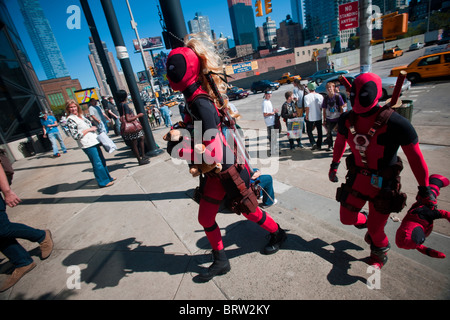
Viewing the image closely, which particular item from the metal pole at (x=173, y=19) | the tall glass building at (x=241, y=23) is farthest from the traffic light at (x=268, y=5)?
the tall glass building at (x=241, y=23)

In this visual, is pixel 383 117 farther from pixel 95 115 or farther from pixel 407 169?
pixel 95 115

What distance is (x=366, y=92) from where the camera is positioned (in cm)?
173

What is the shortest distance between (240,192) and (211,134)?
599 mm

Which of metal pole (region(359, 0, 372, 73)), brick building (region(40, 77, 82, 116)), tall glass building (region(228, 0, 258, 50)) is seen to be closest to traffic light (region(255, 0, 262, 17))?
metal pole (region(359, 0, 372, 73))

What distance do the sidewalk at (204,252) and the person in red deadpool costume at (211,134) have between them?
39 cm

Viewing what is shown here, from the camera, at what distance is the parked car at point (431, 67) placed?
11.4 meters

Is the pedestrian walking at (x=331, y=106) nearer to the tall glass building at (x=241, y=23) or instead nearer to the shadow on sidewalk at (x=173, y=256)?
the shadow on sidewalk at (x=173, y=256)

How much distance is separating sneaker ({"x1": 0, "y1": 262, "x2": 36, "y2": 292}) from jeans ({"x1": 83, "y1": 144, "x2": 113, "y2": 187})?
2.28 meters

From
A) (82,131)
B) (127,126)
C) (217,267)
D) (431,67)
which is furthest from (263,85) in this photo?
(217,267)

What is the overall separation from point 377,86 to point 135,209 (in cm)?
385

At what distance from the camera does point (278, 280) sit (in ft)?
6.60

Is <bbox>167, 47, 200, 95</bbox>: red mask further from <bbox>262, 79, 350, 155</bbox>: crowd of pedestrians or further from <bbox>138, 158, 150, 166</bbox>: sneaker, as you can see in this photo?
<bbox>138, 158, 150, 166</bbox>: sneaker

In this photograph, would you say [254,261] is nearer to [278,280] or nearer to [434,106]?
[278,280]
